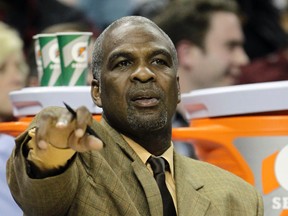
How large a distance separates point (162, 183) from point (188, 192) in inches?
3.8

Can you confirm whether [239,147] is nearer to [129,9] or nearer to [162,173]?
[162,173]

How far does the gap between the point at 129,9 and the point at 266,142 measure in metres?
3.85

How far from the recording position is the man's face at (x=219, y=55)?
18.8ft

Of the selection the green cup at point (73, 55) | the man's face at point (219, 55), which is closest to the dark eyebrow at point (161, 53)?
the green cup at point (73, 55)

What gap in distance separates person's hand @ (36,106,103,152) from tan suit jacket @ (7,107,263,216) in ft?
0.48

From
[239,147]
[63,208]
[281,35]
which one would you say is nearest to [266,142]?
[239,147]

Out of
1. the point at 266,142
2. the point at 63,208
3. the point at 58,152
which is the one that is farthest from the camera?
the point at 266,142

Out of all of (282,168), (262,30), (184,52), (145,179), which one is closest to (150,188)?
(145,179)

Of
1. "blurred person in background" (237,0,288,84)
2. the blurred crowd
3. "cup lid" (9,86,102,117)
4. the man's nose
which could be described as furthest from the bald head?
"blurred person in background" (237,0,288,84)

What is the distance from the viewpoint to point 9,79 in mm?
5039

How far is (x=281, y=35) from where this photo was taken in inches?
280

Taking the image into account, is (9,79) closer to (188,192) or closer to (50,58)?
(50,58)

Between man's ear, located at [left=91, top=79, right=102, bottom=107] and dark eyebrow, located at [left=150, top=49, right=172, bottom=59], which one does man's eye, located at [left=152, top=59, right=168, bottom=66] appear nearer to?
dark eyebrow, located at [left=150, top=49, right=172, bottom=59]

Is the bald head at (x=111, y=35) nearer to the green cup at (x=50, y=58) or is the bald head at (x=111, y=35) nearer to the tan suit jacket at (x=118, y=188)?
the tan suit jacket at (x=118, y=188)
